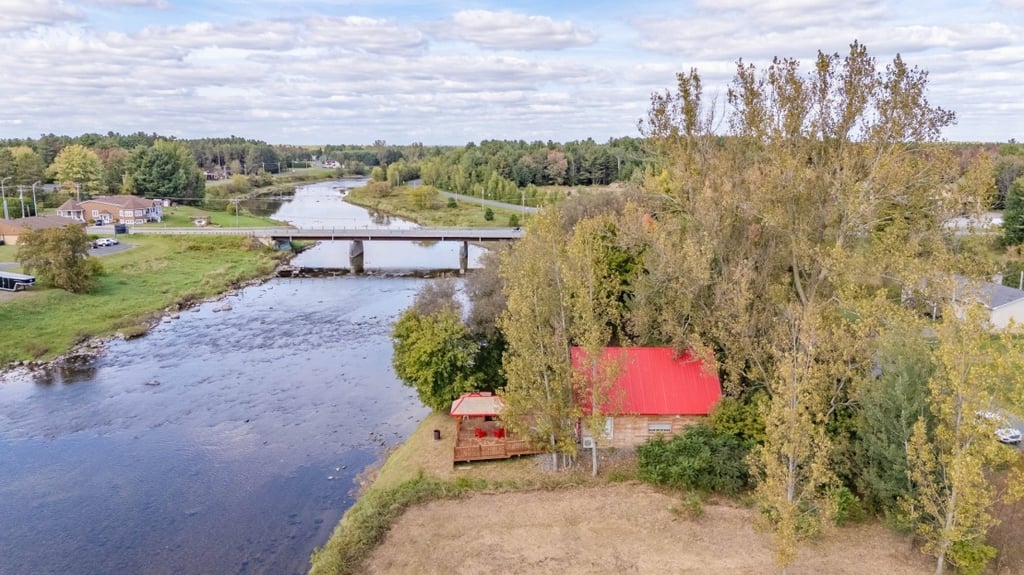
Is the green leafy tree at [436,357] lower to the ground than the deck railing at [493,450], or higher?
higher

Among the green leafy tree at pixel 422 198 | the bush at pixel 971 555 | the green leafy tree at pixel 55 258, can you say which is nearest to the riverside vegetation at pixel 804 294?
the bush at pixel 971 555

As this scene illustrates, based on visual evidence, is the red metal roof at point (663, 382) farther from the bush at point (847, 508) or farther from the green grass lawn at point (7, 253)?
the green grass lawn at point (7, 253)

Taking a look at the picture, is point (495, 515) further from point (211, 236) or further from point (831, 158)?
point (211, 236)

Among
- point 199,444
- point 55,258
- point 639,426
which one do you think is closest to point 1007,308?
point 639,426

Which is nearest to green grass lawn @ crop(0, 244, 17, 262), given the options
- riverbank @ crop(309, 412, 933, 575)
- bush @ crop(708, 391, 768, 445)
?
riverbank @ crop(309, 412, 933, 575)

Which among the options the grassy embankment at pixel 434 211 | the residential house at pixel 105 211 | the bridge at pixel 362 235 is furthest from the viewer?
the grassy embankment at pixel 434 211

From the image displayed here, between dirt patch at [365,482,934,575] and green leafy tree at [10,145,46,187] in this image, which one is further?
green leafy tree at [10,145,46,187]

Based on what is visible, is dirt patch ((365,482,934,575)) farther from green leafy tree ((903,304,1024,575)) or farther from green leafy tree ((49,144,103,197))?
green leafy tree ((49,144,103,197))
